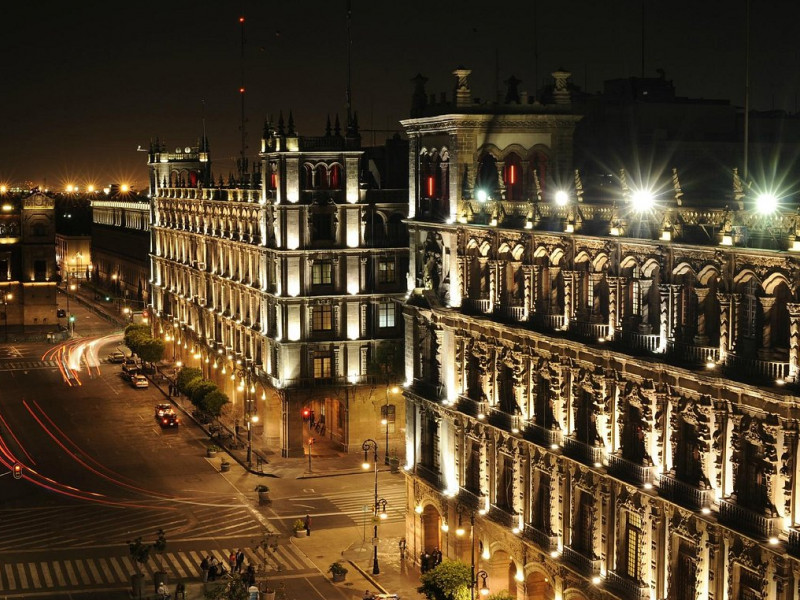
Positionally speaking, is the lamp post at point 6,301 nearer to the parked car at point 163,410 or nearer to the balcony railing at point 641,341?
the parked car at point 163,410

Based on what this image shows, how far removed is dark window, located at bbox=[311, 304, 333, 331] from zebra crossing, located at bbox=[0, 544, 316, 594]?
29801 millimetres

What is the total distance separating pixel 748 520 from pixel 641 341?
30.2 ft

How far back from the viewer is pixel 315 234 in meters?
103

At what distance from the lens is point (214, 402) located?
108m

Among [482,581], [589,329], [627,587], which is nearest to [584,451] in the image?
[589,329]

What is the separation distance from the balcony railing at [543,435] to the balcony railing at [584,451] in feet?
2.73

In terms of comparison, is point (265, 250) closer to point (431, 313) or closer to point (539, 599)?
point (431, 313)

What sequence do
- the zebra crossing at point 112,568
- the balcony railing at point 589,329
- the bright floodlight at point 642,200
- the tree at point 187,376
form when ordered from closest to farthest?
the bright floodlight at point 642,200
the balcony railing at point 589,329
the zebra crossing at point 112,568
the tree at point 187,376

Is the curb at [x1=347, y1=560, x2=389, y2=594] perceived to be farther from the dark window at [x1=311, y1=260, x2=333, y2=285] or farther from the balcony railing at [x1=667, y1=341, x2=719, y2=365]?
the dark window at [x1=311, y1=260, x2=333, y2=285]

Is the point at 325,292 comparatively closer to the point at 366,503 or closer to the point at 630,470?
the point at 366,503

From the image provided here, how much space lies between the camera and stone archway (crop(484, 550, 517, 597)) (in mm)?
62281

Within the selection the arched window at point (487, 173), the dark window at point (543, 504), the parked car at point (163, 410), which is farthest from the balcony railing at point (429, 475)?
the parked car at point (163, 410)

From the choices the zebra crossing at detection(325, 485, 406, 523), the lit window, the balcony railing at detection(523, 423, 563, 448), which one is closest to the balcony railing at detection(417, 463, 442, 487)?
the balcony railing at detection(523, 423, 563, 448)

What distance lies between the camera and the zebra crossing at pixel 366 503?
3182 inches
